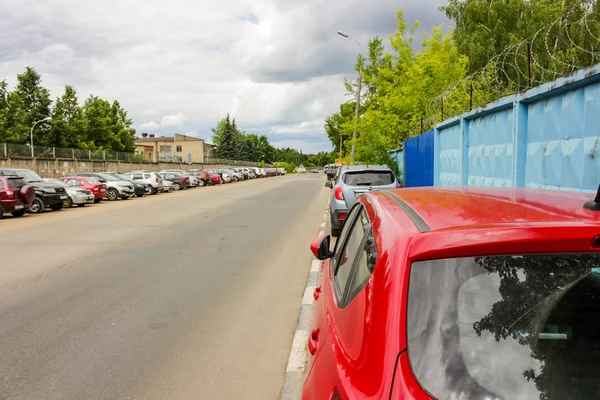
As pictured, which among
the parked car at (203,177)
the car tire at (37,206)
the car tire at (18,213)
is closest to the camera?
the car tire at (18,213)

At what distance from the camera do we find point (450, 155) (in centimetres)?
1149

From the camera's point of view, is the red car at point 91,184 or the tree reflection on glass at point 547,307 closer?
the tree reflection on glass at point 547,307

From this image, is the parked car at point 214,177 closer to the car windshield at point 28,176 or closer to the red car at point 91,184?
the red car at point 91,184

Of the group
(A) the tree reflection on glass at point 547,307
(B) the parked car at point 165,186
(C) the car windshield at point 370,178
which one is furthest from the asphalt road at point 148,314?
(B) the parked car at point 165,186

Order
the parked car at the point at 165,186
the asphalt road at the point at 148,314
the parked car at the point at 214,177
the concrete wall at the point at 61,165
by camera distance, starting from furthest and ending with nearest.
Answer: the parked car at the point at 214,177
the parked car at the point at 165,186
the concrete wall at the point at 61,165
the asphalt road at the point at 148,314

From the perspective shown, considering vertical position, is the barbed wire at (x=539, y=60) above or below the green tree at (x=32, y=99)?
below

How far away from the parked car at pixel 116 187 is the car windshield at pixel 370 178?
59.7ft

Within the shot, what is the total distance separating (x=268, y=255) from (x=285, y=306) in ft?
10.5

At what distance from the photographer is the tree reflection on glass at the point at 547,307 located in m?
1.38

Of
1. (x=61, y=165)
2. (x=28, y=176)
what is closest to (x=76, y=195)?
(x=28, y=176)

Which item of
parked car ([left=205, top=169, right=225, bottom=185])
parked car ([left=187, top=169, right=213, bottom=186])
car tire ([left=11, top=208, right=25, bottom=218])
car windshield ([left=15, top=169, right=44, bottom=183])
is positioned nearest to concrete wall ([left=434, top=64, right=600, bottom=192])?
car tire ([left=11, top=208, right=25, bottom=218])

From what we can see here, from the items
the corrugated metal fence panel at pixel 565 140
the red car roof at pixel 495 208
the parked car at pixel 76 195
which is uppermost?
the corrugated metal fence panel at pixel 565 140

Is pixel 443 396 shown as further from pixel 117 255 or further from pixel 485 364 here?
pixel 117 255

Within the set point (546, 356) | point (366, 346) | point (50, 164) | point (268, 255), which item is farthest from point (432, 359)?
point (50, 164)
